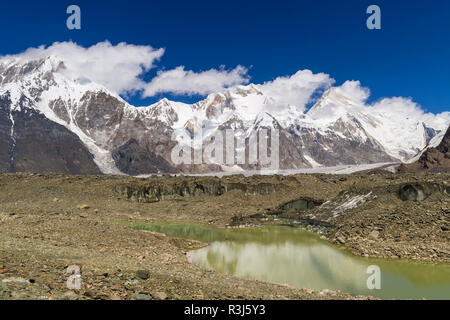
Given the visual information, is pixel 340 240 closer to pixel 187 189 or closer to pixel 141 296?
pixel 141 296

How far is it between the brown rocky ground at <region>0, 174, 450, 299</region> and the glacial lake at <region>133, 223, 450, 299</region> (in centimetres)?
182

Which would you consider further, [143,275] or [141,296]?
[143,275]

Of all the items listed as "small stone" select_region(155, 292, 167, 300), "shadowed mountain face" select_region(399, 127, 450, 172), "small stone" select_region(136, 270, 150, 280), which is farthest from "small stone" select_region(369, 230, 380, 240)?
"shadowed mountain face" select_region(399, 127, 450, 172)

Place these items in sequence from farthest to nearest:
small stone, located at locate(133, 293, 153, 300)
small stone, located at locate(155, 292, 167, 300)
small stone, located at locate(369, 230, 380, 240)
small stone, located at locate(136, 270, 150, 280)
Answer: small stone, located at locate(369, 230, 380, 240), small stone, located at locate(136, 270, 150, 280), small stone, located at locate(155, 292, 167, 300), small stone, located at locate(133, 293, 153, 300)

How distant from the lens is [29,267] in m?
11.4

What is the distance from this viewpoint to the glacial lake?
1705 centimetres

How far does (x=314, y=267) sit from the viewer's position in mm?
21531

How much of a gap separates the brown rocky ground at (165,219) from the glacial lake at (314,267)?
1.82 meters

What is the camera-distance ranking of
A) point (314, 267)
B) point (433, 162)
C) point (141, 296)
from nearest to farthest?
1. point (141, 296)
2. point (314, 267)
3. point (433, 162)

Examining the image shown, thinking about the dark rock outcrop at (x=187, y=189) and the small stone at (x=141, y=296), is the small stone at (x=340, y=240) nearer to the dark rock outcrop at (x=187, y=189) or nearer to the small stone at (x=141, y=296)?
the small stone at (x=141, y=296)

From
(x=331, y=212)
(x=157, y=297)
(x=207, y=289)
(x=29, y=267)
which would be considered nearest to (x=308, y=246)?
(x=331, y=212)

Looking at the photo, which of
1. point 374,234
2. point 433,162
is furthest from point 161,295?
point 433,162

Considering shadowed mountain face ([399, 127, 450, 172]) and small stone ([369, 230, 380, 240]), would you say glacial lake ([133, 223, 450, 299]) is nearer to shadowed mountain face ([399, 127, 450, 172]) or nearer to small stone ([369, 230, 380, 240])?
small stone ([369, 230, 380, 240])

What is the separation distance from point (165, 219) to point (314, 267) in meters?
32.3
